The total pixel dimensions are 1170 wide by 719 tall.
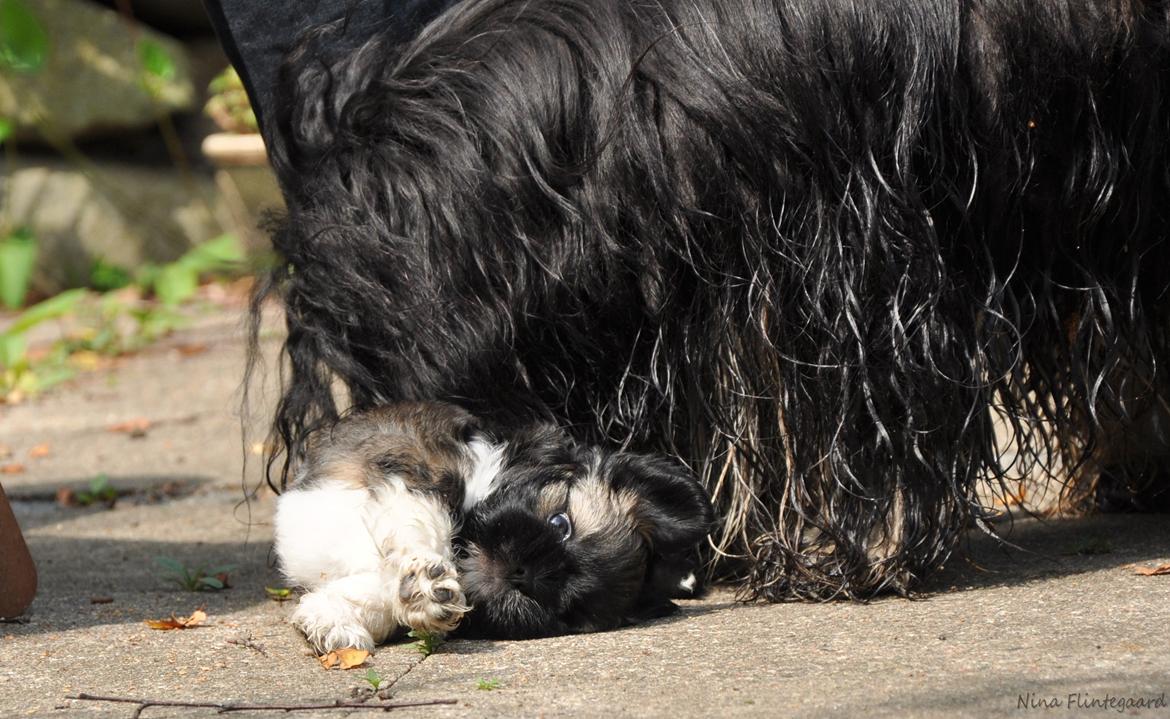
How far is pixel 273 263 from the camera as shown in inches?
127

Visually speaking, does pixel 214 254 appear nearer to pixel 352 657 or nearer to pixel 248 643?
pixel 248 643

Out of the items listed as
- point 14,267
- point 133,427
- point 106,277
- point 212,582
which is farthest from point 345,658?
point 106,277

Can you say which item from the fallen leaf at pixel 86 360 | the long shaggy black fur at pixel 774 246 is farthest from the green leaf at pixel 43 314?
the long shaggy black fur at pixel 774 246

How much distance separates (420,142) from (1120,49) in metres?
1.53

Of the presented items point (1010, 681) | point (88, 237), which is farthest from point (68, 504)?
point (88, 237)

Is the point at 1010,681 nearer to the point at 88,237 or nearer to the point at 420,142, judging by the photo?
the point at 420,142

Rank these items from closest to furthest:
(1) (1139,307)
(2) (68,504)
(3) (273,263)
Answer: (1) (1139,307), (3) (273,263), (2) (68,504)

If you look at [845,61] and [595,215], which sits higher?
[845,61]

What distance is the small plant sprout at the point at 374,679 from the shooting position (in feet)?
7.59

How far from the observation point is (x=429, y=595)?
8.52 feet

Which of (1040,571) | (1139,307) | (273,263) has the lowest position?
(1040,571)

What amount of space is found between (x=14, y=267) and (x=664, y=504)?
7.12 metres

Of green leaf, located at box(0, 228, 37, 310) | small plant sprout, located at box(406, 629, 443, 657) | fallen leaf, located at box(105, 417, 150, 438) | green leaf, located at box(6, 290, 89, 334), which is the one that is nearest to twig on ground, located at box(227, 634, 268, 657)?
small plant sprout, located at box(406, 629, 443, 657)

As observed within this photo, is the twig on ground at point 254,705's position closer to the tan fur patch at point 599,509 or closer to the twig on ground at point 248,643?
the twig on ground at point 248,643
